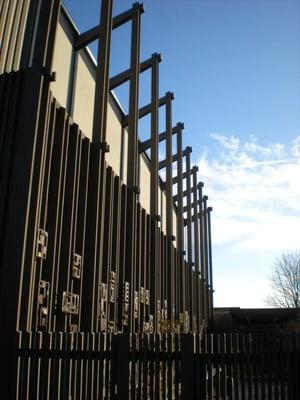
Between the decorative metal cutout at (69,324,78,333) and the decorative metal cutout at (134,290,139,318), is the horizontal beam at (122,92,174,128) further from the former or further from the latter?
the decorative metal cutout at (69,324,78,333)

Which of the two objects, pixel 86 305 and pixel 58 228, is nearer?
pixel 58 228

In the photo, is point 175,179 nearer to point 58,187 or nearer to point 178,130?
point 178,130

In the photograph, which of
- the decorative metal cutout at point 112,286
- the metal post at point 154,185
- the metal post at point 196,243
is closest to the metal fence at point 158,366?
→ the decorative metal cutout at point 112,286

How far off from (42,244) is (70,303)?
5.09 ft

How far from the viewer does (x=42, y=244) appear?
852cm

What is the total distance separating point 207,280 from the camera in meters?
32.8

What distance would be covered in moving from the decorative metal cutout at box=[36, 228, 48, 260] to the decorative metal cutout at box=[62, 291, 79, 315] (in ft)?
3.43

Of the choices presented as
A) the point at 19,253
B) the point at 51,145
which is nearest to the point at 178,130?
the point at 51,145

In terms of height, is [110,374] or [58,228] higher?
[58,228]

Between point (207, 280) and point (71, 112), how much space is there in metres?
22.1

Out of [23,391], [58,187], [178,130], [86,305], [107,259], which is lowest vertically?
[23,391]

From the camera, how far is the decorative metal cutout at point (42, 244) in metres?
8.38

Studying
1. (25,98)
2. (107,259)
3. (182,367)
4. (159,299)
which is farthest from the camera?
(159,299)

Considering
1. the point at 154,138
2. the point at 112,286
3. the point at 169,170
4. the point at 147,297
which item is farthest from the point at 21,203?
the point at 169,170
